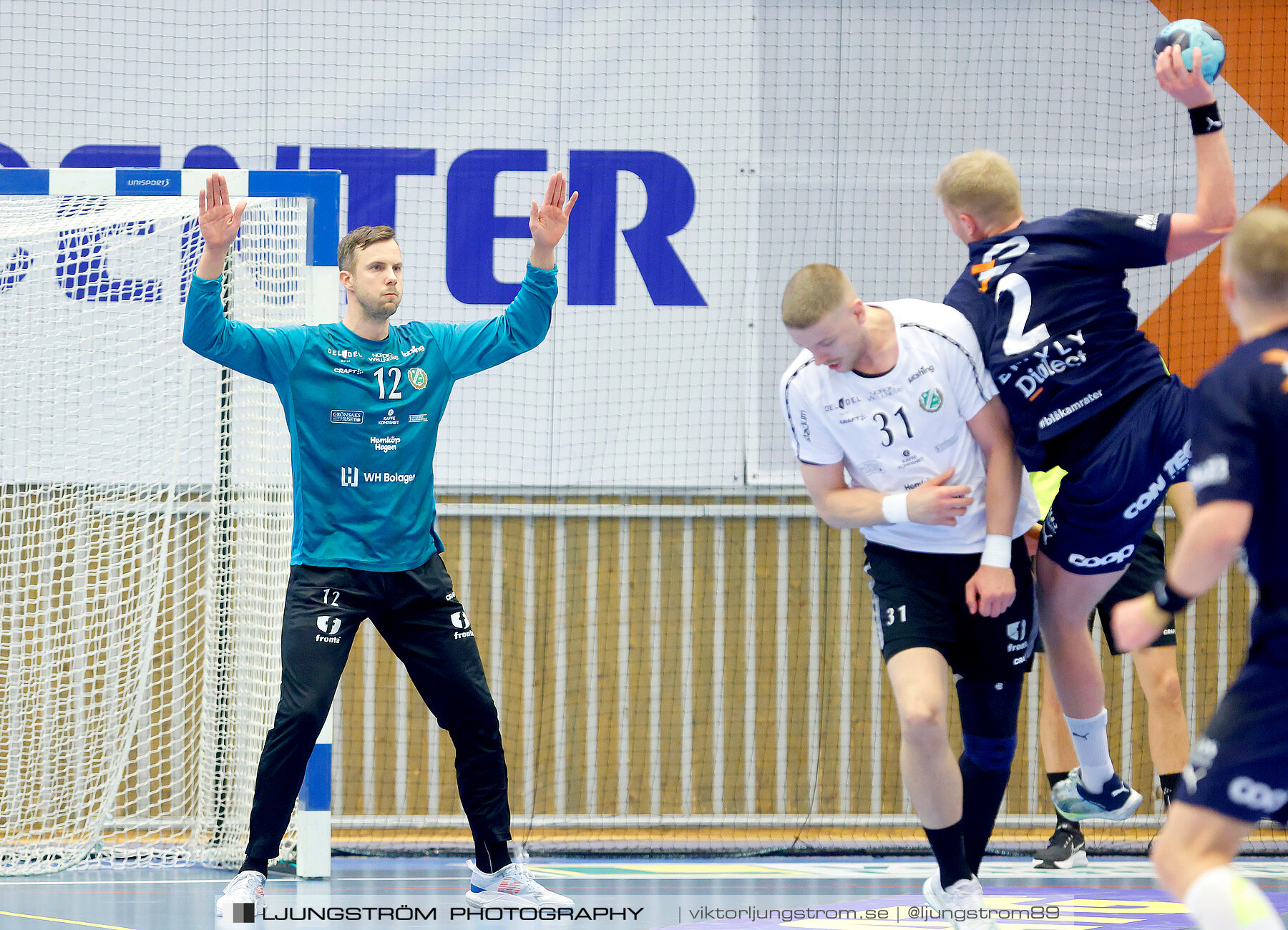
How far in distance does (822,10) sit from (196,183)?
12.3 feet

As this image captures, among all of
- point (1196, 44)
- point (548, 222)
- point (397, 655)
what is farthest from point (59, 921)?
point (1196, 44)

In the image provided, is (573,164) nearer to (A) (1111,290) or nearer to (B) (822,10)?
(B) (822,10)

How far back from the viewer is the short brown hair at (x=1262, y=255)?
270 centimetres

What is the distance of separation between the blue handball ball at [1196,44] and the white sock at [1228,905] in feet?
7.32

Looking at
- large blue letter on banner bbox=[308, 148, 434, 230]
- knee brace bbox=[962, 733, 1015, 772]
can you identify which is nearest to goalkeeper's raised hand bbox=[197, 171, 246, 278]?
large blue letter on banner bbox=[308, 148, 434, 230]

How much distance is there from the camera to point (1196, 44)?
12.4 ft

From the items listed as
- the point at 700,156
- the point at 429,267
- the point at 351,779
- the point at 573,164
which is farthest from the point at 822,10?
the point at 351,779

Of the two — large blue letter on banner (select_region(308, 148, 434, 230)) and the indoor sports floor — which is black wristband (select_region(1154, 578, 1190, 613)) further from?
large blue letter on banner (select_region(308, 148, 434, 230))

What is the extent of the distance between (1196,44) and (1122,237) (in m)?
0.56

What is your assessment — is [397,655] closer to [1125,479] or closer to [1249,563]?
[1125,479]

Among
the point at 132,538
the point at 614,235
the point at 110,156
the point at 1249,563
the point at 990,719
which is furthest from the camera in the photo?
the point at 614,235

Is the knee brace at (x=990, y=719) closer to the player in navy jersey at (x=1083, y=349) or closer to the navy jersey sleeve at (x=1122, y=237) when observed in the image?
the player in navy jersey at (x=1083, y=349)

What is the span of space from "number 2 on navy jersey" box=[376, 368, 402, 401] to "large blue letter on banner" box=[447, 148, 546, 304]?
107 inches

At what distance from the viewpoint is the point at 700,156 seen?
7566mm
